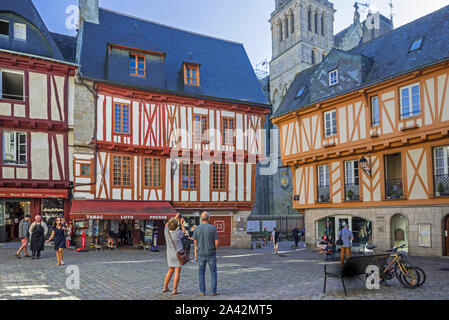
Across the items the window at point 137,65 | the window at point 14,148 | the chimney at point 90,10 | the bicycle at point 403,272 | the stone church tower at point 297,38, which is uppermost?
the stone church tower at point 297,38

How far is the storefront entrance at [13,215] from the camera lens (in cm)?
1716

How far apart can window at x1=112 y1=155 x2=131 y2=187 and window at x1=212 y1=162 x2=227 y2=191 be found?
4.41 meters

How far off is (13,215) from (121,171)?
4.70m

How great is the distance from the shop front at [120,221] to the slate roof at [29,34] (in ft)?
21.3

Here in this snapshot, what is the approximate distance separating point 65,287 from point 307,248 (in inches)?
553

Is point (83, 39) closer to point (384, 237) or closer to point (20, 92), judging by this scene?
point (20, 92)

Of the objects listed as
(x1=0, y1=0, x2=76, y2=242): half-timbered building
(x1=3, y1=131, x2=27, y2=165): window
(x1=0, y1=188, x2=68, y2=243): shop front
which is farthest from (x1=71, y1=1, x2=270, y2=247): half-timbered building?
(x1=3, y1=131, x2=27, y2=165): window

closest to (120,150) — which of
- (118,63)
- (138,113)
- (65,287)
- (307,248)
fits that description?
(138,113)

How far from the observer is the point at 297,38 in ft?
142

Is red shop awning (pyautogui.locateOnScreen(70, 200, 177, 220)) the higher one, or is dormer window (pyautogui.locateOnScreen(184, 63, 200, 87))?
dormer window (pyautogui.locateOnScreen(184, 63, 200, 87))

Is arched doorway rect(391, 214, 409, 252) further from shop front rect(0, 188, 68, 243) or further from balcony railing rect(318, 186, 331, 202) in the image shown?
shop front rect(0, 188, 68, 243)

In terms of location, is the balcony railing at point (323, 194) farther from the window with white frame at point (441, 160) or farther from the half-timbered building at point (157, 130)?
the window with white frame at point (441, 160)

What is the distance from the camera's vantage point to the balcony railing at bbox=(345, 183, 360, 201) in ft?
57.4

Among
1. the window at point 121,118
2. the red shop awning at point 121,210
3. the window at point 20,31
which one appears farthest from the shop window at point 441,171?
the window at point 20,31
